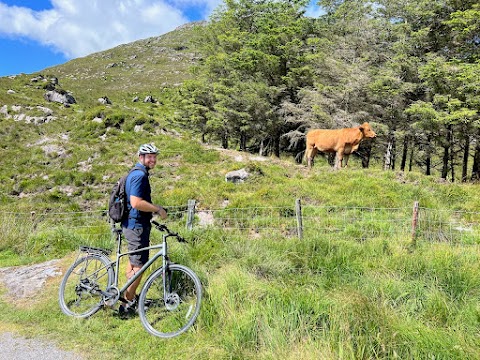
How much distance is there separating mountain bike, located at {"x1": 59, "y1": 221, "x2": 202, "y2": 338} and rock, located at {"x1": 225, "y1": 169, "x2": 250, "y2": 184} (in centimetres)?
949

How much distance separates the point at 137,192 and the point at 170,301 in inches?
58.9

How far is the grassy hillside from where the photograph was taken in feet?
13.2

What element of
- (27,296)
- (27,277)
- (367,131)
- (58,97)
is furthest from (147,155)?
(58,97)

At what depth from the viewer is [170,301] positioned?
4930 millimetres

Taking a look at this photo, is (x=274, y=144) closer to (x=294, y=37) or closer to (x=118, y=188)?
(x=294, y=37)

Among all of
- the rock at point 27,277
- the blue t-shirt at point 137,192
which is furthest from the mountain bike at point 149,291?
the rock at point 27,277

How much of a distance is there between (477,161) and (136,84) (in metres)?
59.1

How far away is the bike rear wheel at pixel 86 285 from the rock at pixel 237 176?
9.57 m

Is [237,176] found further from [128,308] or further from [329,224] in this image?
[128,308]

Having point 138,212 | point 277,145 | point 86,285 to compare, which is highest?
point 277,145

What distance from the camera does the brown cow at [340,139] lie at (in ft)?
56.6

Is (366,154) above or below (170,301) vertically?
above

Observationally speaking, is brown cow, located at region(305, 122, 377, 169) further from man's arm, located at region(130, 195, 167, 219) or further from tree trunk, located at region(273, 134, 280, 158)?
man's arm, located at region(130, 195, 167, 219)

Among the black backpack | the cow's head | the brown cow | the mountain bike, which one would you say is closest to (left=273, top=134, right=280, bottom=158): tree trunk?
A: the brown cow
